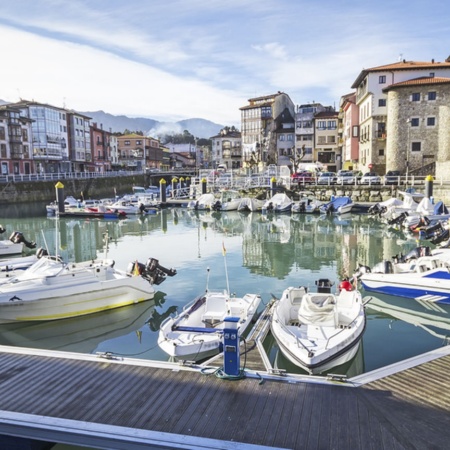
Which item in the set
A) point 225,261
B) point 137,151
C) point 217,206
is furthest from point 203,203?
point 137,151

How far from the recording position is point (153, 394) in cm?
829

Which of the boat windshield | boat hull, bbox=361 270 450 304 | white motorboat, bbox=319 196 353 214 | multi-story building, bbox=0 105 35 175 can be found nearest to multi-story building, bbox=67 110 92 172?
multi-story building, bbox=0 105 35 175

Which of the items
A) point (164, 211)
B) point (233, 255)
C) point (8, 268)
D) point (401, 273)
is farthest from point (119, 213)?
point (401, 273)

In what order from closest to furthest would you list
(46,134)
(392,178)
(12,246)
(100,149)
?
1. (12,246)
2. (392,178)
3. (46,134)
4. (100,149)

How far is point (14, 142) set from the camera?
68062 millimetres

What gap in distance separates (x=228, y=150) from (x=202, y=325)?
98246mm

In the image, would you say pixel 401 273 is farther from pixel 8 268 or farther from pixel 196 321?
pixel 8 268

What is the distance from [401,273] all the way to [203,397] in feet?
39.6

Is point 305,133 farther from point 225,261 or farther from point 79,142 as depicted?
point 225,261

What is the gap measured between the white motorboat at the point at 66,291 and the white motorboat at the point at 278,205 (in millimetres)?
31662

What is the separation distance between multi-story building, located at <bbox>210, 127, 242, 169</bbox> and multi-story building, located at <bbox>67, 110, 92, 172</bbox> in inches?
1231

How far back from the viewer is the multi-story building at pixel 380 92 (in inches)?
2163

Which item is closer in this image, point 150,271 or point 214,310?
point 214,310

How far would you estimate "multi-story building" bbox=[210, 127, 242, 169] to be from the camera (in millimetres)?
107188
